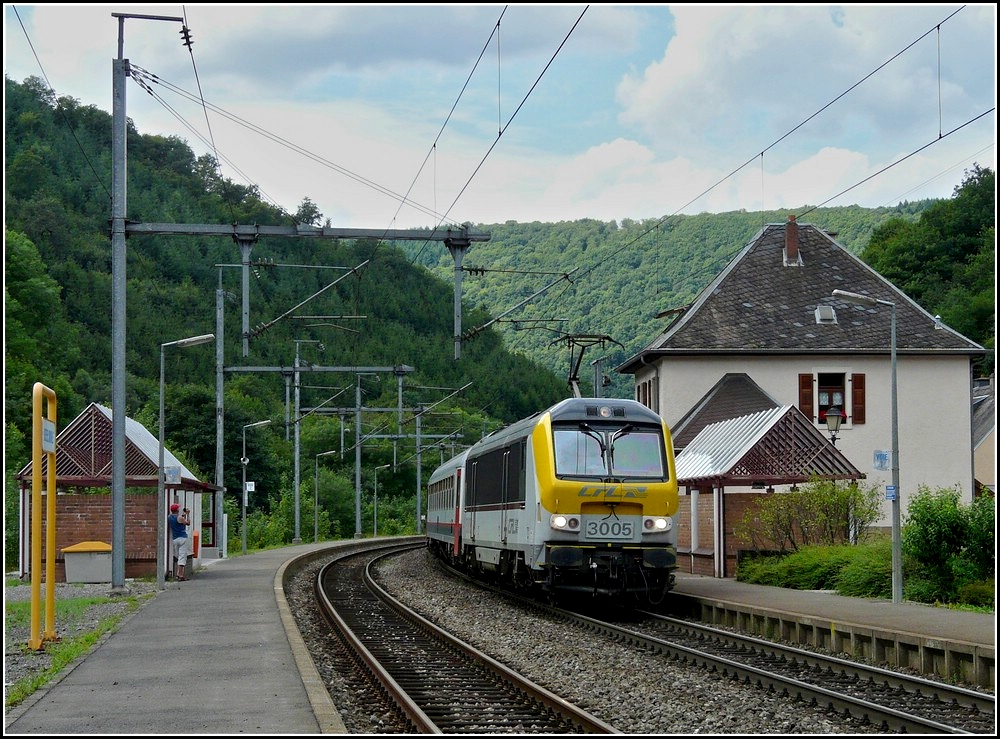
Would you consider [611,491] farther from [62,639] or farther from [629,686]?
[62,639]

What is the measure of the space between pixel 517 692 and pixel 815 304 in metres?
33.6

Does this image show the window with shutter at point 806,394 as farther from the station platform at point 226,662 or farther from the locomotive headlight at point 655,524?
the locomotive headlight at point 655,524

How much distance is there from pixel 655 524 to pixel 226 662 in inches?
341

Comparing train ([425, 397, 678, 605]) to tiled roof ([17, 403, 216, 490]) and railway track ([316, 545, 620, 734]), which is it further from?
tiled roof ([17, 403, 216, 490])

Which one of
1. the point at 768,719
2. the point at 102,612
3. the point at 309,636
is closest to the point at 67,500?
the point at 102,612

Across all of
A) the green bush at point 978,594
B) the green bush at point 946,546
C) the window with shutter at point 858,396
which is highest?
the window with shutter at point 858,396

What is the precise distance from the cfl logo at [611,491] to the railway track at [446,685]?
123 inches

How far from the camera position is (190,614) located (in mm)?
20719

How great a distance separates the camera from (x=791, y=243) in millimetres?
46625

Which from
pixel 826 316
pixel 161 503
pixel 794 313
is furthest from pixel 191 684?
pixel 794 313

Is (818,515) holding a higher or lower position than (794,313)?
lower

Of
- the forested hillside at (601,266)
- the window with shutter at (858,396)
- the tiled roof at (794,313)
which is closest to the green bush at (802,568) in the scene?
the tiled roof at (794,313)

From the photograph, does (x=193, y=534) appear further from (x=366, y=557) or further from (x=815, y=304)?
(x=815, y=304)

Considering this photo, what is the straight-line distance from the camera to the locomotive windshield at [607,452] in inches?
823
